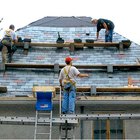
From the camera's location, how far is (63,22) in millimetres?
21953

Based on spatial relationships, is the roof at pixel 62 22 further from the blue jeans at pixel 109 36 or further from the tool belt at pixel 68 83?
the tool belt at pixel 68 83

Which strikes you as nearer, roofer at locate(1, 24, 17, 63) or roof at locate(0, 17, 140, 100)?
→ roof at locate(0, 17, 140, 100)

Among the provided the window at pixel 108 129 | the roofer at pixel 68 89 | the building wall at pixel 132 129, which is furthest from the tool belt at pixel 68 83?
the building wall at pixel 132 129

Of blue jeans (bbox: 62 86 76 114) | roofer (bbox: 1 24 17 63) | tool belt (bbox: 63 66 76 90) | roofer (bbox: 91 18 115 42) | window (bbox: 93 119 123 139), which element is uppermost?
roofer (bbox: 91 18 115 42)

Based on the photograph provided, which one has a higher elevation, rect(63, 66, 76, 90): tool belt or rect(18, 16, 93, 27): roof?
rect(18, 16, 93, 27): roof

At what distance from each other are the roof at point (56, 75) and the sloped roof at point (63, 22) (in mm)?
2686

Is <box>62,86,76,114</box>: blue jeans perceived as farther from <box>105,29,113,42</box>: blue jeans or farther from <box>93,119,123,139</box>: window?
<box>105,29,113,42</box>: blue jeans

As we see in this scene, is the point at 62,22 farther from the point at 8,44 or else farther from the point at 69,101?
the point at 69,101

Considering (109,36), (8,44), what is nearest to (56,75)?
(8,44)

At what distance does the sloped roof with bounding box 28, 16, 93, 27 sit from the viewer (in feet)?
69.9

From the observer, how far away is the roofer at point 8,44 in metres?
16.8

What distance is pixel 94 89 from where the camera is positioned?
45.8 feet

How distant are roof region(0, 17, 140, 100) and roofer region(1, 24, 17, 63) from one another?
0.32m

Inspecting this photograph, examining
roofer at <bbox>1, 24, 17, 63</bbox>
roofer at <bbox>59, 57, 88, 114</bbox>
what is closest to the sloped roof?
roofer at <bbox>1, 24, 17, 63</bbox>
